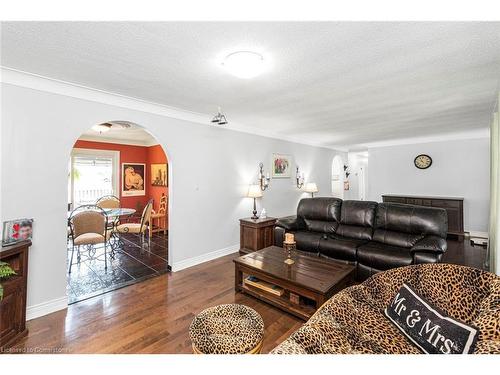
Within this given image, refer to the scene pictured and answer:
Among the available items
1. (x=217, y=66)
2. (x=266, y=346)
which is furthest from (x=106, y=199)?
(x=266, y=346)

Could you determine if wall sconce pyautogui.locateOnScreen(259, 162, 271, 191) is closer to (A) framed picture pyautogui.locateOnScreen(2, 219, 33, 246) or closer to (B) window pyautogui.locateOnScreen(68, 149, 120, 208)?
(A) framed picture pyautogui.locateOnScreen(2, 219, 33, 246)

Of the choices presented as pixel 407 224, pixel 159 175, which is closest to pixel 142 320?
pixel 407 224

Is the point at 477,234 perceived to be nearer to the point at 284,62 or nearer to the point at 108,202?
the point at 284,62

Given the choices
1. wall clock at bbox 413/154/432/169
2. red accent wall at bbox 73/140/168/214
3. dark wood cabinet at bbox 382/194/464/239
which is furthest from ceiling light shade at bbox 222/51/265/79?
wall clock at bbox 413/154/432/169

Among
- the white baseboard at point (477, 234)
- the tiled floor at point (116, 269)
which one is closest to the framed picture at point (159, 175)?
the tiled floor at point (116, 269)

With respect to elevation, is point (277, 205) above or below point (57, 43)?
below

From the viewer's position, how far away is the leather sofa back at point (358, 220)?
11.2ft

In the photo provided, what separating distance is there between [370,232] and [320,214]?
82 cm

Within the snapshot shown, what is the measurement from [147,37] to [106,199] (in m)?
4.99

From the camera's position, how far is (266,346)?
187 centimetres

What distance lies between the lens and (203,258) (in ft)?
12.5

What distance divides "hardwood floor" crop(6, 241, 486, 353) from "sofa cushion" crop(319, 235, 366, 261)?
4.13 ft

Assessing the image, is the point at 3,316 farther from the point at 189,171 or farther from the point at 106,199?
the point at 106,199

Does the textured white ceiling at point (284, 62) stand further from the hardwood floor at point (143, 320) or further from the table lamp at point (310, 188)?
the table lamp at point (310, 188)
